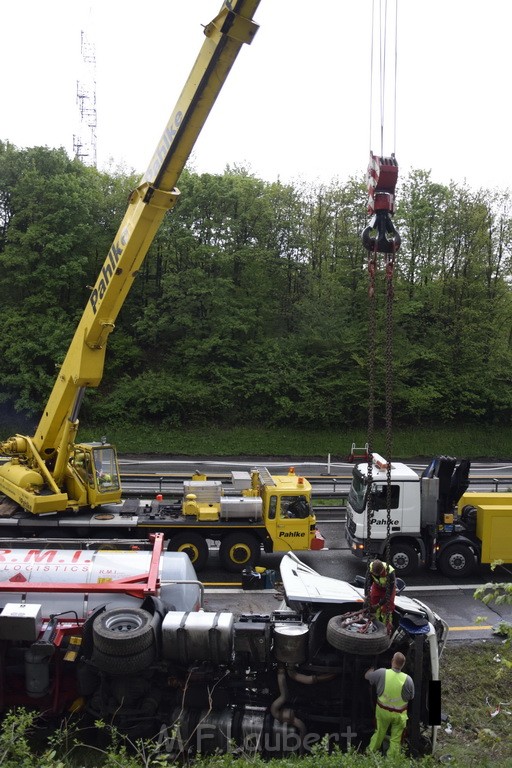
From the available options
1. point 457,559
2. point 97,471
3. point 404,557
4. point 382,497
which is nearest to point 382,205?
point 382,497

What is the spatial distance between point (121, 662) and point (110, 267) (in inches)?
282

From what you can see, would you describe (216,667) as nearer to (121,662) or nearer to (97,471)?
(121,662)

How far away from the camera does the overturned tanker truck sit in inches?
241

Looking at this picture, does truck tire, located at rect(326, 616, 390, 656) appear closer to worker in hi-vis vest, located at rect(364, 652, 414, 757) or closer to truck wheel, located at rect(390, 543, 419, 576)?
worker in hi-vis vest, located at rect(364, 652, 414, 757)

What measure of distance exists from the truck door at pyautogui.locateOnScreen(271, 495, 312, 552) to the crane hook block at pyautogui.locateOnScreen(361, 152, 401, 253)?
7.16 meters

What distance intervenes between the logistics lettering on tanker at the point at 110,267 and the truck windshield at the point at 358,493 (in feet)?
20.9

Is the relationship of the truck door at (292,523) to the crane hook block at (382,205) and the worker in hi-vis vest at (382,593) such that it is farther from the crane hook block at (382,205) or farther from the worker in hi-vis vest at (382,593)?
the crane hook block at (382,205)

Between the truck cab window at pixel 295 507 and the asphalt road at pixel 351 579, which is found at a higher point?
the truck cab window at pixel 295 507

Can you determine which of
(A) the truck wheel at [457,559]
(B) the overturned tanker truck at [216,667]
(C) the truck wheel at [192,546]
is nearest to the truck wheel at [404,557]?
(A) the truck wheel at [457,559]

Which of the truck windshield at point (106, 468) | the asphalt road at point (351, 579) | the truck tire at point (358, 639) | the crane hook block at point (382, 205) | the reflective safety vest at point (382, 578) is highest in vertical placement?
the crane hook block at point (382, 205)

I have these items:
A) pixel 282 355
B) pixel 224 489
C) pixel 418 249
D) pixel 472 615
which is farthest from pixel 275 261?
pixel 472 615

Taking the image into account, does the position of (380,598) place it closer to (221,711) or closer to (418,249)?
(221,711)

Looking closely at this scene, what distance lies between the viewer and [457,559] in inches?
480

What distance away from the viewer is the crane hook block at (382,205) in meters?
6.27
